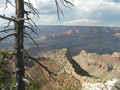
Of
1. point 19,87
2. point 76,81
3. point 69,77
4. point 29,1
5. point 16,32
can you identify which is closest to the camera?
point 16,32

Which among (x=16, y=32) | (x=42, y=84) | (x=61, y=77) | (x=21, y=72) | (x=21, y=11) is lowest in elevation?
(x=42, y=84)

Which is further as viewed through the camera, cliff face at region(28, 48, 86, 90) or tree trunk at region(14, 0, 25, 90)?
cliff face at region(28, 48, 86, 90)

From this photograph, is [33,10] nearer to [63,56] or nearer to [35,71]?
[63,56]

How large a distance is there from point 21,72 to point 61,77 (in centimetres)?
2941

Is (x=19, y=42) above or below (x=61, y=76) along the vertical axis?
above

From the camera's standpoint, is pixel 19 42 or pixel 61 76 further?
pixel 61 76

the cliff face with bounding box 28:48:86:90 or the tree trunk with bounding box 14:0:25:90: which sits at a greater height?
the tree trunk with bounding box 14:0:25:90

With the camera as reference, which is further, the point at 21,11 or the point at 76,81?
the point at 76,81

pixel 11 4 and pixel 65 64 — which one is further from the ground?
pixel 11 4

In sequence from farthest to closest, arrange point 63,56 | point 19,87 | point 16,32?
1. point 63,56
2. point 19,87
3. point 16,32

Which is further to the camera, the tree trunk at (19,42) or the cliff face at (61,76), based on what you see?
the cliff face at (61,76)

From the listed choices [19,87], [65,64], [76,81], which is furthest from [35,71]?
[19,87]

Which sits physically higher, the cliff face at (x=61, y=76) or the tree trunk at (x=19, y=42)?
the tree trunk at (x=19, y=42)

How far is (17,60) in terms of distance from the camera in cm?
623
